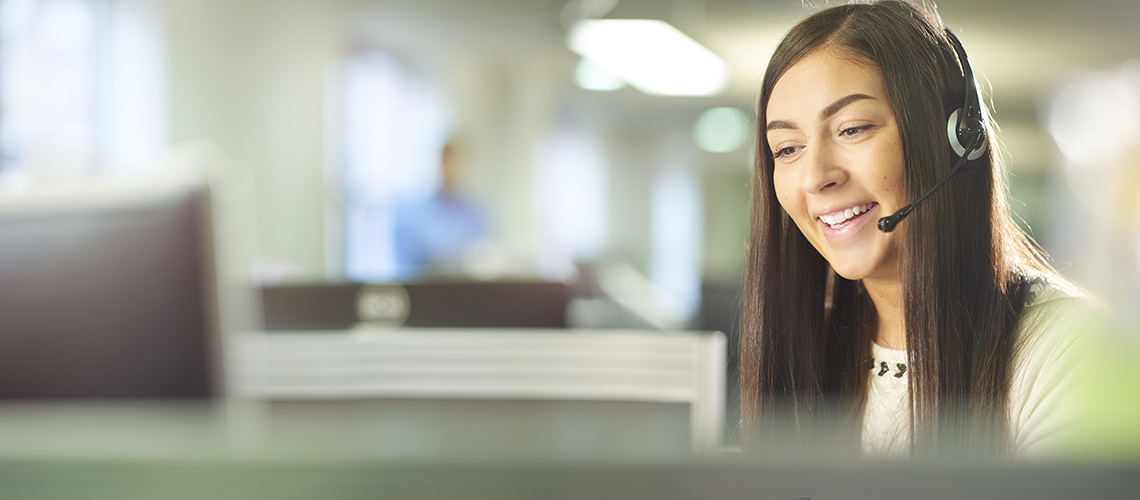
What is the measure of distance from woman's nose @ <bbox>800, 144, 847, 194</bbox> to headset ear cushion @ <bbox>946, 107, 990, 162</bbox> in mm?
47

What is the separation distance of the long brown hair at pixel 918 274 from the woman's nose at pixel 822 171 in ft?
0.08

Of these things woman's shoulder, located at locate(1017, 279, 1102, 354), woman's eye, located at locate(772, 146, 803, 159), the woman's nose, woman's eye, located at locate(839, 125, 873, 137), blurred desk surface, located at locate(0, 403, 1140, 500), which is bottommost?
blurred desk surface, located at locate(0, 403, 1140, 500)

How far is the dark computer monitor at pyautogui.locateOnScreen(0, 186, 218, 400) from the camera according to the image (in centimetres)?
59

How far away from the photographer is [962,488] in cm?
19

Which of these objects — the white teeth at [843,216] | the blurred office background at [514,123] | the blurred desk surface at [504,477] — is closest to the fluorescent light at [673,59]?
the blurred office background at [514,123]

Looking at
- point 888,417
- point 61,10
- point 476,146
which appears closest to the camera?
point 888,417

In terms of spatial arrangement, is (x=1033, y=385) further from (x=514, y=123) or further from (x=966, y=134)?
(x=514, y=123)

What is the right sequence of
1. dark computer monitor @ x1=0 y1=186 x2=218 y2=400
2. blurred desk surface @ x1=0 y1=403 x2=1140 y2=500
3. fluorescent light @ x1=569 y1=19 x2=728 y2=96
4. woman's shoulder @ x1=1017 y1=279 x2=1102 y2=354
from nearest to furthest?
blurred desk surface @ x1=0 y1=403 x2=1140 y2=500
woman's shoulder @ x1=1017 y1=279 x2=1102 y2=354
fluorescent light @ x1=569 y1=19 x2=728 y2=96
dark computer monitor @ x1=0 y1=186 x2=218 y2=400

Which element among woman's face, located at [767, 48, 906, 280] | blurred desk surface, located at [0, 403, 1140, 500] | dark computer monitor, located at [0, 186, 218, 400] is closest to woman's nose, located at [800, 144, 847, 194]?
woman's face, located at [767, 48, 906, 280]

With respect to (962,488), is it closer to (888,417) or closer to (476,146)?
(888,417)

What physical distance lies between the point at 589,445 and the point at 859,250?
0.19 meters

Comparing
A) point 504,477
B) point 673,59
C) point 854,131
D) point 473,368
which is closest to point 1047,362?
point 854,131

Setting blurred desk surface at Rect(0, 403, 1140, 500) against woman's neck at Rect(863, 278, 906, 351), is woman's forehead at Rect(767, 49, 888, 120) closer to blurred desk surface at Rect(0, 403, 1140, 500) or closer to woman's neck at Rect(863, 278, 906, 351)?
woman's neck at Rect(863, 278, 906, 351)

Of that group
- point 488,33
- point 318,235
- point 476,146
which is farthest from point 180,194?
point 476,146
